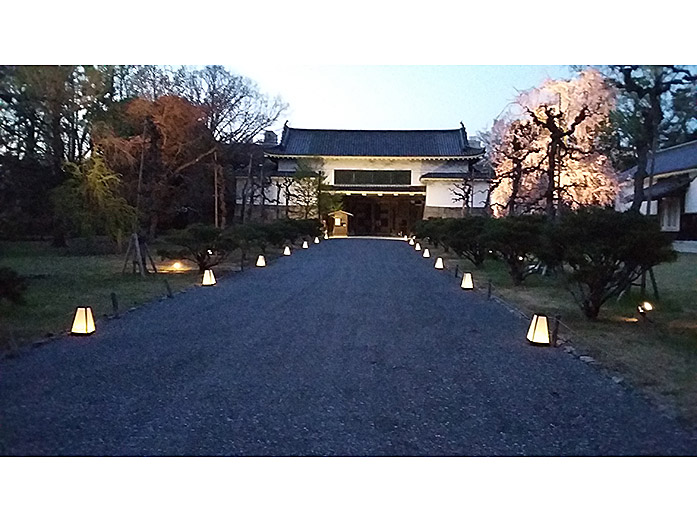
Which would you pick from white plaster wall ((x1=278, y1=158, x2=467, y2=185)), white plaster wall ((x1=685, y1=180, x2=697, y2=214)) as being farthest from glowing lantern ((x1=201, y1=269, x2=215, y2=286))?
white plaster wall ((x1=278, y1=158, x2=467, y2=185))

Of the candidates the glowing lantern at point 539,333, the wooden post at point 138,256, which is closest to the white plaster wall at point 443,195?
the wooden post at point 138,256

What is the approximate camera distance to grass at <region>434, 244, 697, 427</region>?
11.4 feet

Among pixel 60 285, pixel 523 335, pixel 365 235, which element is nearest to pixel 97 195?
pixel 60 285

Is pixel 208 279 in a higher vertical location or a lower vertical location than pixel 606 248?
lower

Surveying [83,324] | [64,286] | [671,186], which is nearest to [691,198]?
[671,186]

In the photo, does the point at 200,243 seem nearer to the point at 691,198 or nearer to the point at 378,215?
the point at 691,198

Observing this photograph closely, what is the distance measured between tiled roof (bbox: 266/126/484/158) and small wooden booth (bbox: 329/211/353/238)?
2.29m

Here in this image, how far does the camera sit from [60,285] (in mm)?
7742

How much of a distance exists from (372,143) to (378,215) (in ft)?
9.18

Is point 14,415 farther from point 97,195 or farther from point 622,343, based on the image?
point 97,195

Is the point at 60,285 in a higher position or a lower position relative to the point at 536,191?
lower

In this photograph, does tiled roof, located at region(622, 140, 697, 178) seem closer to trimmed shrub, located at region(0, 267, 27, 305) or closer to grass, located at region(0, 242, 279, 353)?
grass, located at region(0, 242, 279, 353)

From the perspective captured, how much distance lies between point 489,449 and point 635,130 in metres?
10.8

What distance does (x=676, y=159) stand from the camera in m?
17.0
